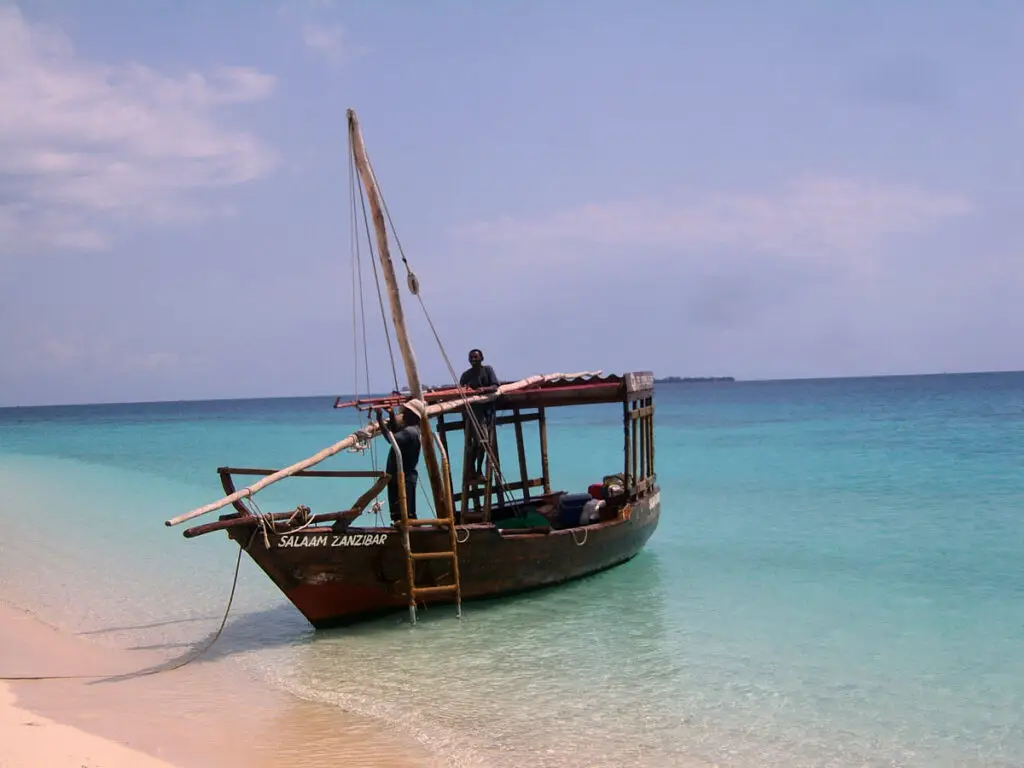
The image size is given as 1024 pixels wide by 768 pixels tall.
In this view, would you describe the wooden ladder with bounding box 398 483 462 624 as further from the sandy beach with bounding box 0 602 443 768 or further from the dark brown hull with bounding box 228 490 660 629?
the sandy beach with bounding box 0 602 443 768

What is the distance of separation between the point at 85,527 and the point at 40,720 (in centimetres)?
1528

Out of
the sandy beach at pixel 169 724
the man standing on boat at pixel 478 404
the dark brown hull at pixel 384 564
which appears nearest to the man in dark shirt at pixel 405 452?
the dark brown hull at pixel 384 564

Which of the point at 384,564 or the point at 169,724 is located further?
the point at 384,564

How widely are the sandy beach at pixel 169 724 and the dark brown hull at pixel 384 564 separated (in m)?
1.43

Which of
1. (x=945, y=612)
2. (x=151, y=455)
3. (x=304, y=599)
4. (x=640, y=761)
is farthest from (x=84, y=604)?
(x=151, y=455)

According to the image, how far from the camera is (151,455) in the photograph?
4838 centimetres

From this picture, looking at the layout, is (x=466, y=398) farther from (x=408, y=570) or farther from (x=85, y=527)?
(x=85, y=527)

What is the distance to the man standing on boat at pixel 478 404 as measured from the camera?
14.5m

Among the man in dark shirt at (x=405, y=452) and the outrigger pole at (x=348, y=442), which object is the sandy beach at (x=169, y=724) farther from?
the man in dark shirt at (x=405, y=452)

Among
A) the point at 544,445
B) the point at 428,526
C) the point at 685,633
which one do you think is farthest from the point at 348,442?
the point at 544,445

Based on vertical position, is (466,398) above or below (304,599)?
above

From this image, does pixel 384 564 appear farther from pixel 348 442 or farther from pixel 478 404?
pixel 478 404

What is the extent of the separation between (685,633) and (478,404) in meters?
4.69

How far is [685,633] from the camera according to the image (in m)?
12.3
